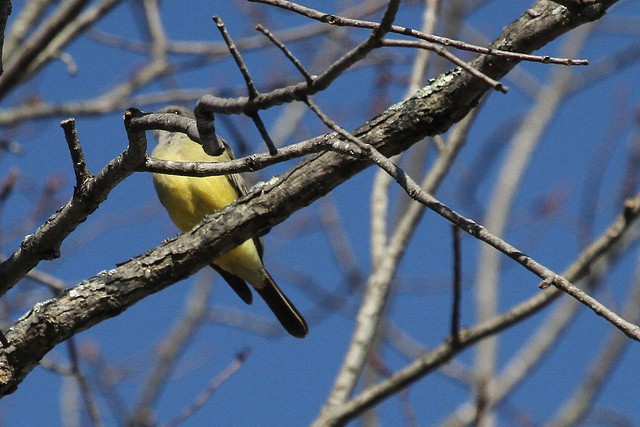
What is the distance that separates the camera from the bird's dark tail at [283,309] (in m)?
5.61

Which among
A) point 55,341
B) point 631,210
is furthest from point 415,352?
point 55,341

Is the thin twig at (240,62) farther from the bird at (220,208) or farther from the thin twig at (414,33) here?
the bird at (220,208)

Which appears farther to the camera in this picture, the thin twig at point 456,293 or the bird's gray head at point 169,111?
the bird's gray head at point 169,111

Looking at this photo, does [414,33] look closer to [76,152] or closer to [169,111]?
[76,152]

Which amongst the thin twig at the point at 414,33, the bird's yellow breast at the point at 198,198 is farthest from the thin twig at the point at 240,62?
the bird's yellow breast at the point at 198,198

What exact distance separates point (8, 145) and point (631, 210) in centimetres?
317

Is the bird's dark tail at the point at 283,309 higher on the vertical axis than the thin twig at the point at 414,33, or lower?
higher

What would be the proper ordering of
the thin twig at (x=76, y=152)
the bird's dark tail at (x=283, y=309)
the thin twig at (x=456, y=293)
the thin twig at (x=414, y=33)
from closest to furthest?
the thin twig at (x=414, y=33), the thin twig at (x=76, y=152), the thin twig at (x=456, y=293), the bird's dark tail at (x=283, y=309)

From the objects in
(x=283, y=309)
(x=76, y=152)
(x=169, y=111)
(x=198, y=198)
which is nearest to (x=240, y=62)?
(x=76, y=152)

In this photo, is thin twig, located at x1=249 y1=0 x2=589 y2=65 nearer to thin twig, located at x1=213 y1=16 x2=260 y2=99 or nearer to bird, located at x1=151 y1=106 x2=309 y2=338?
thin twig, located at x1=213 y1=16 x2=260 y2=99

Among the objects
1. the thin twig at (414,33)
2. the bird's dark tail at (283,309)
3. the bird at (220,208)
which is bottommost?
the thin twig at (414,33)

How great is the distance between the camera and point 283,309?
5754mm

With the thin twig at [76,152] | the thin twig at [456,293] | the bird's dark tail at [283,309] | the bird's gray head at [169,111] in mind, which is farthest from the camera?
the bird's gray head at [169,111]

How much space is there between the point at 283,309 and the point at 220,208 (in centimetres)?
75
